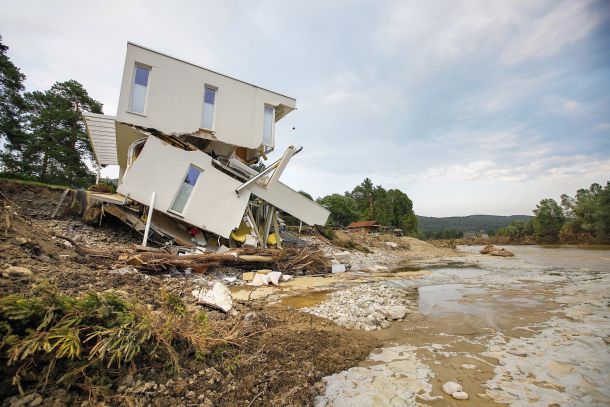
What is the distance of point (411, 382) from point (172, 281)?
21.9ft

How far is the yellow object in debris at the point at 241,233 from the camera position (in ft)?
42.3

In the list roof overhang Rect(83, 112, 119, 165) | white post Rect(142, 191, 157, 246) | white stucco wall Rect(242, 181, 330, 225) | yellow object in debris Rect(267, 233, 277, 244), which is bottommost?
yellow object in debris Rect(267, 233, 277, 244)

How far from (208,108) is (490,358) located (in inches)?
542

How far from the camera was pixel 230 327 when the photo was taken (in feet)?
13.6

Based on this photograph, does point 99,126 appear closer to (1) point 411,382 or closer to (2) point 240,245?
(2) point 240,245

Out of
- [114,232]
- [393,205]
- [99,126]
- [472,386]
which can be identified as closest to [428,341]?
[472,386]

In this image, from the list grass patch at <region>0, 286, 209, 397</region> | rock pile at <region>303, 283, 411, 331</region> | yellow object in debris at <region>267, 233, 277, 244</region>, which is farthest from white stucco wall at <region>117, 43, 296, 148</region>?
grass patch at <region>0, 286, 209, 397</region>

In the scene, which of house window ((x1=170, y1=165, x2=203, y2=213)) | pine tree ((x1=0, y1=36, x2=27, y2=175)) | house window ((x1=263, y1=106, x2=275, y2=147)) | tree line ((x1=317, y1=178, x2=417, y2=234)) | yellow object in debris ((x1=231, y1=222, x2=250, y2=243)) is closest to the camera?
house window ((x1=170, y1=165, x2=203, y2=213))

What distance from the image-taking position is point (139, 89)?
11500 mm

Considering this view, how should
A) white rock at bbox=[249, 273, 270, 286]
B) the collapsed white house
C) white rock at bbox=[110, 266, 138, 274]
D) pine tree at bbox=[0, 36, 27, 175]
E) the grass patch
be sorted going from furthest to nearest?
pine tree at bbox=[0, 36, 27, 175]
the collapsed white house
white rock at bbox=[249, 273, 270, 286]
white rock at bbox=[110, 266, 138, 274]
the grass patch

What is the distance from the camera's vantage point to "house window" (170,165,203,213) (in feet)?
37.7

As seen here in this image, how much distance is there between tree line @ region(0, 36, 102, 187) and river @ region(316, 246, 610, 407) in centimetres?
3190

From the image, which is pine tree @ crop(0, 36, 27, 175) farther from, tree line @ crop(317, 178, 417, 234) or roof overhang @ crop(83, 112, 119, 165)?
tree line @ crop(317, 178, 417, 234)

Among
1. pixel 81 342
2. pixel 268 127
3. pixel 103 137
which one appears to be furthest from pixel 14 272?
pixel 103 137
